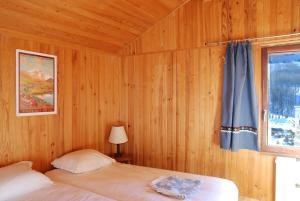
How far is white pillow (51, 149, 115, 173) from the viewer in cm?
240

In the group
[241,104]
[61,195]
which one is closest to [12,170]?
[61,195]

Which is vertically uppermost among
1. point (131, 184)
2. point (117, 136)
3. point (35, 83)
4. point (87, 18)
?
point (87, 18)

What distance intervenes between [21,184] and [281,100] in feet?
8.93

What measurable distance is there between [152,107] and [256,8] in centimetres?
182

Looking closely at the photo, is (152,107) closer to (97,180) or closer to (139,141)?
(139,141)

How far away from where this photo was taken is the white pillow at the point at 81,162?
240cm

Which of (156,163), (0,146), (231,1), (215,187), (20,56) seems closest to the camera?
(215,187)

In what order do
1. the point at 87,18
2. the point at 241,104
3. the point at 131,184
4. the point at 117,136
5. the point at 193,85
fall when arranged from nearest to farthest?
1. the point at 131,184
2. the point at 87,18
3. the point at 241,104
4. the point at 193,85
5. the point at 117,136

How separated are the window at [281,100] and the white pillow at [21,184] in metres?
2.36

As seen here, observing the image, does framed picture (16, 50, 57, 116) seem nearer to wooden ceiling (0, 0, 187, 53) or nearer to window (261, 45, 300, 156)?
wooden ceiling (0, 0, 187, 53)

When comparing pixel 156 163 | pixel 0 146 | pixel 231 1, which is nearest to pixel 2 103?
pixel 0 146

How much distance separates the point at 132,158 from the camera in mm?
3504

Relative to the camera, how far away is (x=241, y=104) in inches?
105

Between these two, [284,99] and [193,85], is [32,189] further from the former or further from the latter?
[284,99]
